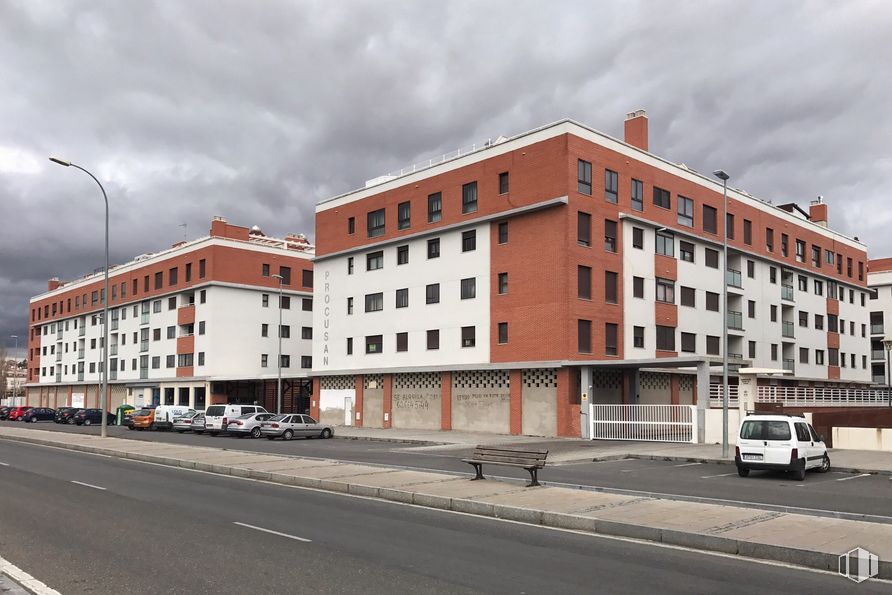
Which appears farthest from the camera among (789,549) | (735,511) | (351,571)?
(735,511)

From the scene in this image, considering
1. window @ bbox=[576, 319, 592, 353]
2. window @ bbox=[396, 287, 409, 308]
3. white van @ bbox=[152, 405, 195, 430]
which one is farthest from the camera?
white van @ bbox=[152, 405, 195, 430]

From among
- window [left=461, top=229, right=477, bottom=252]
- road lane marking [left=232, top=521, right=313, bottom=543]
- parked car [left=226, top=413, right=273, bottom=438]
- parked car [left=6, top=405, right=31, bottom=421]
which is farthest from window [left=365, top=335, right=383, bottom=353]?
parked car [left=6, top=405, right=31, bottom=421]

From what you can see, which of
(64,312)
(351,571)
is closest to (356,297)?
(351,571)

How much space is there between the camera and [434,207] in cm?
4616

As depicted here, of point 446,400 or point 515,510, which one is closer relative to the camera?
point 515,510

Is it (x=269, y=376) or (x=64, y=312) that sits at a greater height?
(x=64, y=312)

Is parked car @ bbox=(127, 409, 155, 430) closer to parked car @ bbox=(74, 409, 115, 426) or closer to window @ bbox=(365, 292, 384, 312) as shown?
parked car @ bbox=(74, 409, 115, 426)

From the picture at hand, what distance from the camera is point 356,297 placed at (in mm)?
51344

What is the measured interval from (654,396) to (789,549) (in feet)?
115

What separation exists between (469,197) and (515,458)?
29.6 meters

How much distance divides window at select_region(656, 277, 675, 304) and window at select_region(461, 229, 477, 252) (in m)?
10.6

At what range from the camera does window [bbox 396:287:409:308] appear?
4742 centimetres

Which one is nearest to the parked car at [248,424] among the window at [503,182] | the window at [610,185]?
the window at [503,182]

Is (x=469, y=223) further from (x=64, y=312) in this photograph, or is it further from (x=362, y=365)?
(x=64, y=312)
